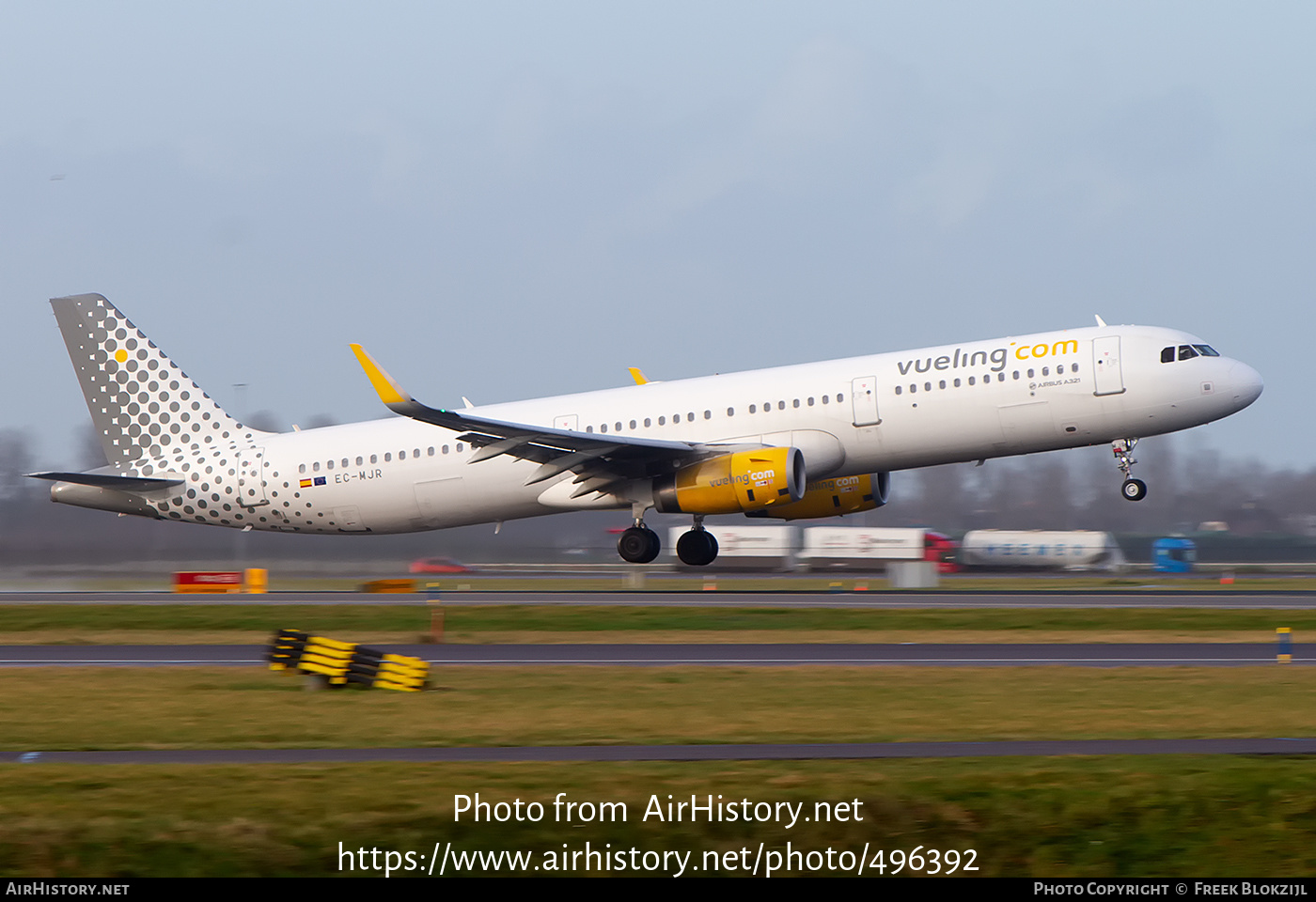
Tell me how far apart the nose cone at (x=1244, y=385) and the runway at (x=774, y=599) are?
4.92 m

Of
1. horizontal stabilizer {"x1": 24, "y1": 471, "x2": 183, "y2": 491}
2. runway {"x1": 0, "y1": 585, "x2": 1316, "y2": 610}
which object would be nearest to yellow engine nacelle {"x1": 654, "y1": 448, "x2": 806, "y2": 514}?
runway {"x1": 0, "y1": 585, "x2": 1316, "y2": 610}

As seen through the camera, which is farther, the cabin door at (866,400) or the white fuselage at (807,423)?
the cabin door at (866,400)

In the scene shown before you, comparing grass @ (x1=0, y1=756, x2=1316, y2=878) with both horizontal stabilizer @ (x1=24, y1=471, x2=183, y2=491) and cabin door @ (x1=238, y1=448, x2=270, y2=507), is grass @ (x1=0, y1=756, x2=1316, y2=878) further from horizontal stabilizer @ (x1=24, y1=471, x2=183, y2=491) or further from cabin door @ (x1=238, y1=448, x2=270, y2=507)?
horizontal stabilizer @ (x1=24, y1=471, x2=183, y2=491)

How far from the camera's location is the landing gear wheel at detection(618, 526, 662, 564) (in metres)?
36.9

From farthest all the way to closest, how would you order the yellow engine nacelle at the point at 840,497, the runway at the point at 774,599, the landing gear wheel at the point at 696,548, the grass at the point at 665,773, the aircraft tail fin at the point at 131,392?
the aircraft tail fin at the point at 131,392 < the landing gear wheel at the point at 696,548 < the yellow engine nacelle at the point at 840,497 < the runway at the point at 774,599 < the grass at the point at 665,773

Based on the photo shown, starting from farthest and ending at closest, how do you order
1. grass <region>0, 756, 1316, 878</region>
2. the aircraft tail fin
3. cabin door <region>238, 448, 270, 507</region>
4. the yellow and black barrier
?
the aircraft tail fin → cabin door <region>238, 448, 270, 507</region> → the yellow and black barrier → grass <region>0, 756, 1316, 878</region>

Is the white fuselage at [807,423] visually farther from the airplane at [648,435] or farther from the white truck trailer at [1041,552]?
the white truck trailer at [1041,552]

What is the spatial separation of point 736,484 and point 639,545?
3883 millimetres

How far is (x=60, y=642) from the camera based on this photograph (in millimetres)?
28453

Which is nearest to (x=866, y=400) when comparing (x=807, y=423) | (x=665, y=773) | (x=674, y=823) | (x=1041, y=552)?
(x=807, y=423)

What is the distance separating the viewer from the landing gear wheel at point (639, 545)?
36938 millimetres

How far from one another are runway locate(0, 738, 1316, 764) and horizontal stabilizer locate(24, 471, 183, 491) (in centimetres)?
2431

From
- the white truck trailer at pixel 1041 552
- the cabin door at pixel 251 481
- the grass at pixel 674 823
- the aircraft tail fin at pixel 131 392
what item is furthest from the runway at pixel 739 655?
the white truck trailer at pixel 1041 552
